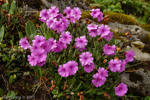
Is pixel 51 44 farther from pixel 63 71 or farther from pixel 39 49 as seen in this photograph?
pixel 63 71

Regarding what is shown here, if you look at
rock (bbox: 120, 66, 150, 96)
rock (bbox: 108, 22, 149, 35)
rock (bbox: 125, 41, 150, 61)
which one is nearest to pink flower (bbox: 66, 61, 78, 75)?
rock (bbox: 120, 66, 150, 96)

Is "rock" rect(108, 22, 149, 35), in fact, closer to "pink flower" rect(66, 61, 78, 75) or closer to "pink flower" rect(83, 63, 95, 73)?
"pink flower" rect(83, 63, 95, 73)

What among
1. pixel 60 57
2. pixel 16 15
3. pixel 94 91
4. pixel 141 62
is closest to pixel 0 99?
pixel 60 57

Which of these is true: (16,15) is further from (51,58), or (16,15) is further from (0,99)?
(0,99)

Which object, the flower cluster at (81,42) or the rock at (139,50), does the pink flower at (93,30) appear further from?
the rock at (139,50)

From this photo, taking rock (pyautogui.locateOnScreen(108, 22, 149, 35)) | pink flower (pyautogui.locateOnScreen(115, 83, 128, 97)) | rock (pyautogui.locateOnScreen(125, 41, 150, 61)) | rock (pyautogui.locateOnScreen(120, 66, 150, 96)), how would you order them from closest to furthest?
pink flower (pyautogui.locateOnScreen(115, 83, 128, 97)), rock (pyautogui.locateOnScreen(120, 66, 150, 96)), rock (pyautogui.locateOnScreen(125, 41, 150, 61)), rock (pyautogui.locateOnScreen(108, 22, 149, 35))

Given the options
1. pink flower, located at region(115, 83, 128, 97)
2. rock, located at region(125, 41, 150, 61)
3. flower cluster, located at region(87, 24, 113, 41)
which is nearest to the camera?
pink flower, located at region(115, 83, 128, 97)
